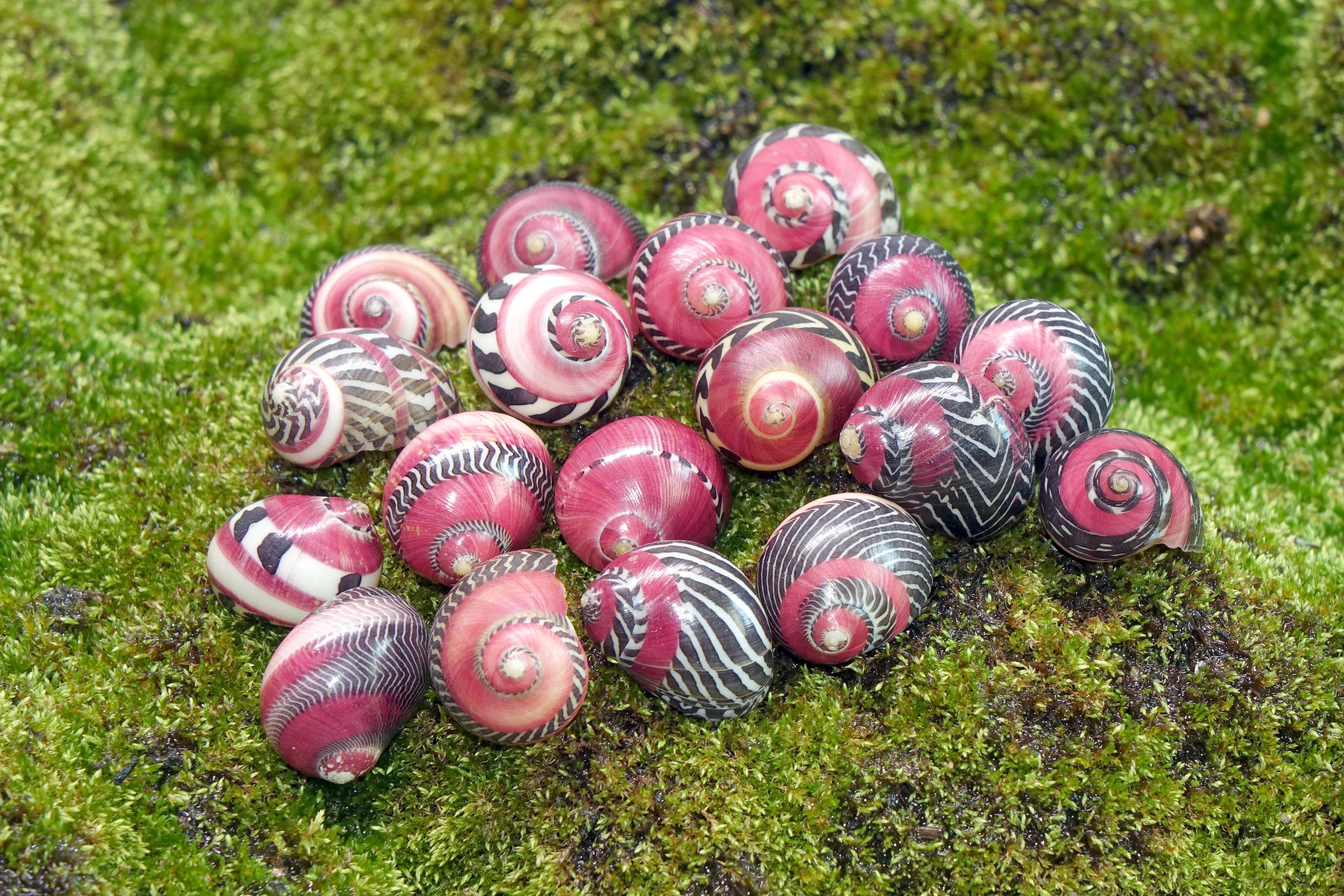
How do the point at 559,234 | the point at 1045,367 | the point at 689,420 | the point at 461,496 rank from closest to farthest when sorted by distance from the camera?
the point at 461,496 < the point at 1045,367 < the point at 689,420 < the point at 559,234

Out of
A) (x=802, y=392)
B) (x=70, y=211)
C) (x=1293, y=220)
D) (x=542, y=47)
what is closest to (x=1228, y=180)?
(x=1293, y=220)

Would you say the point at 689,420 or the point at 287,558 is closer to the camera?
the point at 287,558

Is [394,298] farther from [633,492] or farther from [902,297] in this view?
[902,297]

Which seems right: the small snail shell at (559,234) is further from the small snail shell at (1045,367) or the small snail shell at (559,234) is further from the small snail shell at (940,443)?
the small snail shell at (1045,367)

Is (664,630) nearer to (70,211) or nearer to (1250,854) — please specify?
(1250,854)

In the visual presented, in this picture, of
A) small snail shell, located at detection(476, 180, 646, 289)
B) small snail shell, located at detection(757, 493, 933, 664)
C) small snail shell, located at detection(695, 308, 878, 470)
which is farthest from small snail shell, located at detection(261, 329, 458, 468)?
small snail shell, located at detection(757, 493, 933, 664)

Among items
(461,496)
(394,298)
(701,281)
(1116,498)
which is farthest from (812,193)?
(461,496)

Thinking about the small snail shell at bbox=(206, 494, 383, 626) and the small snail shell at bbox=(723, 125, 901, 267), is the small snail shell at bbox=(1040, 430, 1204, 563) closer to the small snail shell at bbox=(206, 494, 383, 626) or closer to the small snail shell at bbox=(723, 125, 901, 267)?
the small snail shell at bbox=(723, 125, 901, 267)
